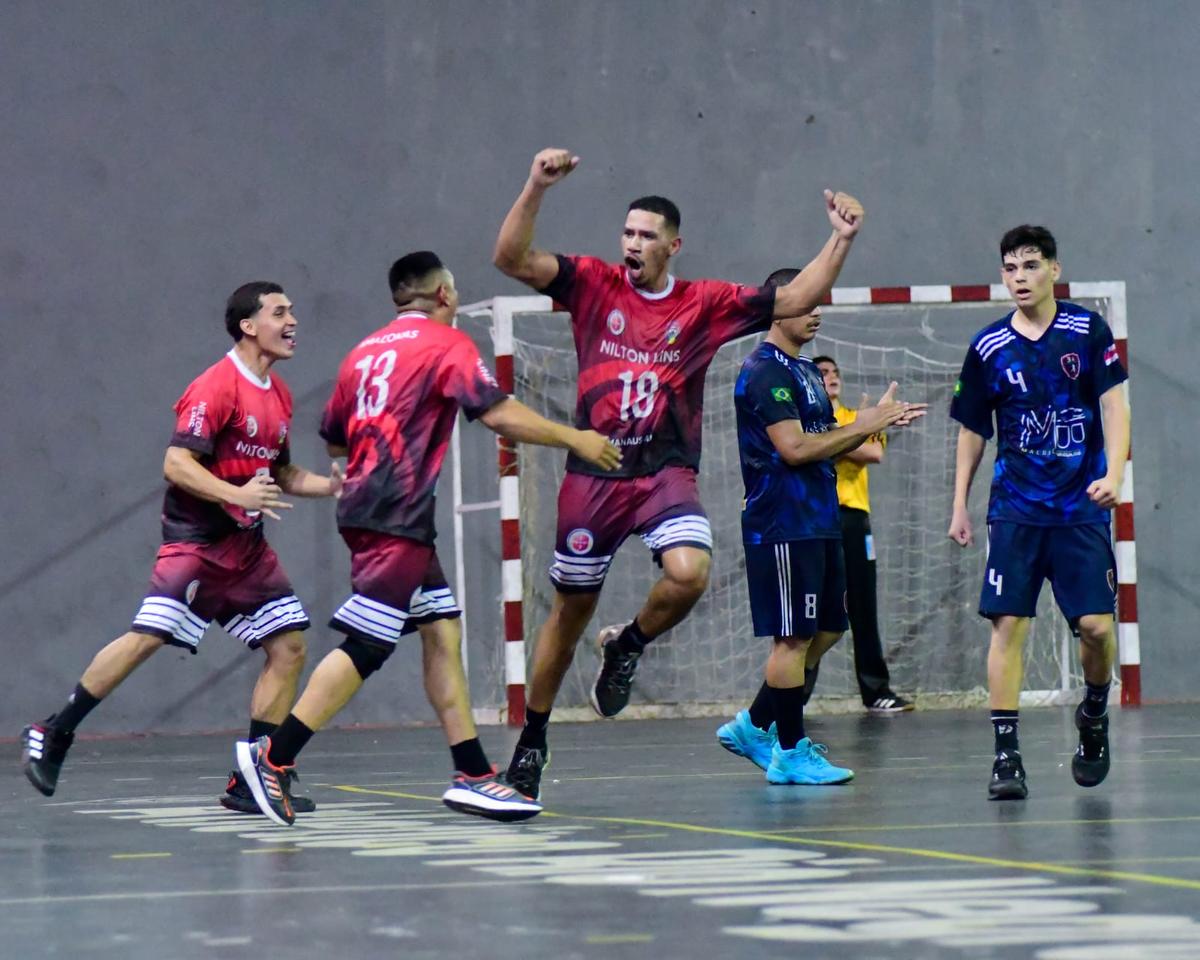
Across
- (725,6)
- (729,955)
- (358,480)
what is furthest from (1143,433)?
(729,955)

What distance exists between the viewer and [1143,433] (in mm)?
12961

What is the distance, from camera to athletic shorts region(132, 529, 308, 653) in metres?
7.00

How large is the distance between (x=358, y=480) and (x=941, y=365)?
282 inches

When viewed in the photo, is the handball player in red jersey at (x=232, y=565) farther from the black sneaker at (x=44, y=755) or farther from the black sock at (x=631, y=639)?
the black sock at (x=631, y=639)

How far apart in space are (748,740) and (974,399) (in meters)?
1.61

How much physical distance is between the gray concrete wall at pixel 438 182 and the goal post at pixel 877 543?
1.39ft

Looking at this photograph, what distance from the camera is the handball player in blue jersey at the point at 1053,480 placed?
21.4ft

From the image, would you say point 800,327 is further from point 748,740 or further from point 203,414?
point 203,414

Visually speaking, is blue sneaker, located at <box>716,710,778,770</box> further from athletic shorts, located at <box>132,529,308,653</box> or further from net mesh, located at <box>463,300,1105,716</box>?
net mesh, located at <box>463,300,1105,716</box>

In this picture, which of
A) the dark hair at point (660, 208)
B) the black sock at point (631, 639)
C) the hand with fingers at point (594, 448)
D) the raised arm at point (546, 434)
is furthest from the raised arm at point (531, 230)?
the black sock at point (631, 639)

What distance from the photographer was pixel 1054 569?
6.58 meters

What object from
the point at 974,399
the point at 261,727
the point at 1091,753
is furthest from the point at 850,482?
the point at 261,727

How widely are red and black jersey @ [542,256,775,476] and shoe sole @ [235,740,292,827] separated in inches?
55.5

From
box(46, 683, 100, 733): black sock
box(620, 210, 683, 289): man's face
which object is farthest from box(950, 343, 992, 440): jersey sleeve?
box(46, 683, 100, 733): black sock
